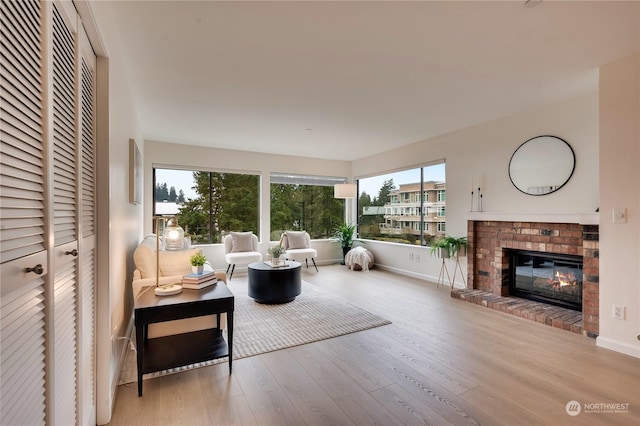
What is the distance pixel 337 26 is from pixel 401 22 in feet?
1.44

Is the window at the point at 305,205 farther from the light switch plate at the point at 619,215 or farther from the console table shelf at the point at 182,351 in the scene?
the light switch plate at the point at 619,215

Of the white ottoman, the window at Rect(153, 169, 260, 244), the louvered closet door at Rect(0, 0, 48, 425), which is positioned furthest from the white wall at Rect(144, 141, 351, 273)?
the louvered closet door at Rect(0, 0, 48, 425)

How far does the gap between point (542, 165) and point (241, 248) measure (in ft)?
15.7

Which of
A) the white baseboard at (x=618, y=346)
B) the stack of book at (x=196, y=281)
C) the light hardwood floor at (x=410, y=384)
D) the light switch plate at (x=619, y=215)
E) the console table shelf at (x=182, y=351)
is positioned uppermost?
the light switch plate at (x=619, y=215)

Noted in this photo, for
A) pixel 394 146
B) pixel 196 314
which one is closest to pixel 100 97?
pixel 196 314

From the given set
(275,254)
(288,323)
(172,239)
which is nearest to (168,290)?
(172,239)

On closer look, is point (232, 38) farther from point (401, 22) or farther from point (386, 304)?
point (386, 304)

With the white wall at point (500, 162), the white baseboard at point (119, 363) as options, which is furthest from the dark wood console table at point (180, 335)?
the white wall at point (500, 162)

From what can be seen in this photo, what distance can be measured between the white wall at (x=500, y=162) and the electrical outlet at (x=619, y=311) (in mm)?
1101

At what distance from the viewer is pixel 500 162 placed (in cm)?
427

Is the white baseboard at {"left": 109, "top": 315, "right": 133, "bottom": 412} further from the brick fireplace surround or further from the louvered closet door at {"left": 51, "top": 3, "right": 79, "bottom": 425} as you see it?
the brick fireplace surround

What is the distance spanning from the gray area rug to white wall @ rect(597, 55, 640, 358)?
6.62 feet

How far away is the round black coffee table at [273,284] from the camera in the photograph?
4.02 meters

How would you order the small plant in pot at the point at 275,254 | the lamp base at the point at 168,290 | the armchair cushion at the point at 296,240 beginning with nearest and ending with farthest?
1. the lamp base at the point at 168,290
2. the small plant in pot at the point at 275,254
3. the armchair cushion at the point at 296,240
